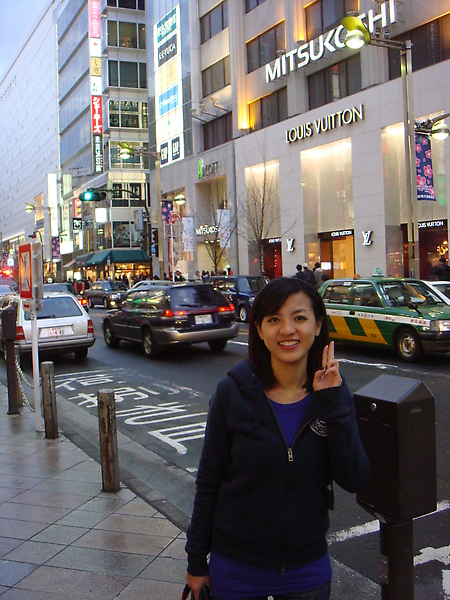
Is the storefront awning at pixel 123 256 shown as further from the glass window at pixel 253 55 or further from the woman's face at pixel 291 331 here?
the woman's face at pixel 291 331

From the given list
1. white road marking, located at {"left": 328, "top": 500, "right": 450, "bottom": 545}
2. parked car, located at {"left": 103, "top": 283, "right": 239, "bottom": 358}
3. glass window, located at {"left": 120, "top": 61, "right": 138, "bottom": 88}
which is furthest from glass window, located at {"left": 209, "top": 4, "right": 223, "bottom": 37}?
white road marking, located at {"left": 328, "top": 500, "right": 450, "bottom": 545}

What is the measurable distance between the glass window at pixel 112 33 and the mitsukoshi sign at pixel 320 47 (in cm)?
3038

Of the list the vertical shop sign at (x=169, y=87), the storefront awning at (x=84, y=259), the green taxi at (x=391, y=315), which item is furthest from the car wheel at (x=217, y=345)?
the storefront awning at (x=84, y=259)

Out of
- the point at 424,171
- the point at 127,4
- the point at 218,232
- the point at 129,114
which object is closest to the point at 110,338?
the point at 424,171

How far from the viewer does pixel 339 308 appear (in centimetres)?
1310

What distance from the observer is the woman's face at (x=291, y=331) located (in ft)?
7.28

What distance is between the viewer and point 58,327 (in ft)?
43.0

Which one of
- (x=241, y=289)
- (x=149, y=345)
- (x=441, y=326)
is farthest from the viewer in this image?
(x=241, y=289)

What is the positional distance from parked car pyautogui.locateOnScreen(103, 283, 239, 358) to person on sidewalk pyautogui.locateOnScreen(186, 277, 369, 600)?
10.9 m

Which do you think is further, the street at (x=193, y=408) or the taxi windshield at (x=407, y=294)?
the taxi windshield at (x=407, y=294)

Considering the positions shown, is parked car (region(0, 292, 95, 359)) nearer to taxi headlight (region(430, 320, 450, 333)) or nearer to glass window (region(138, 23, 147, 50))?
taxi headlight (region(430, 320, 450, 333))

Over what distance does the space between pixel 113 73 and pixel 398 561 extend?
6169cm

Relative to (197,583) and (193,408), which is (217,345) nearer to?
(193,408)

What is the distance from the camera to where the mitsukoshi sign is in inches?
998
